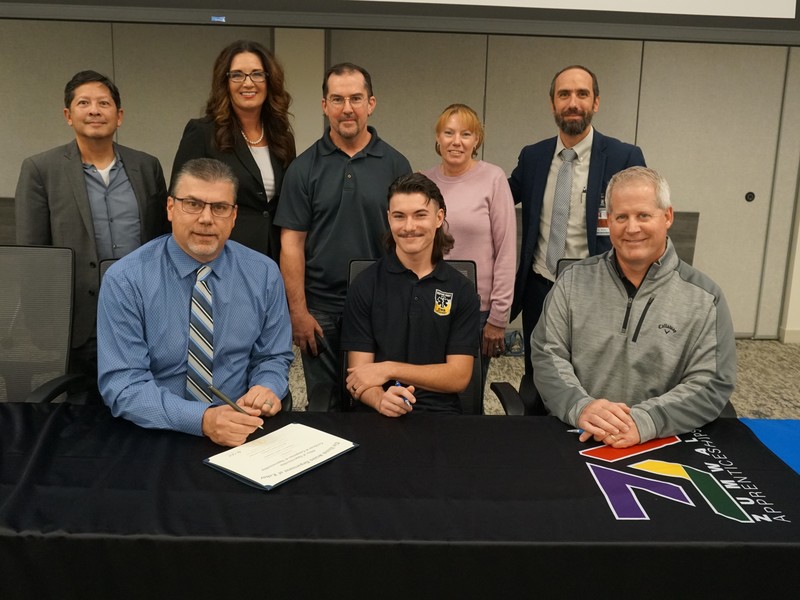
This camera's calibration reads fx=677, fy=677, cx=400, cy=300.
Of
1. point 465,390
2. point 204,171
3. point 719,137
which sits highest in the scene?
point 719,137

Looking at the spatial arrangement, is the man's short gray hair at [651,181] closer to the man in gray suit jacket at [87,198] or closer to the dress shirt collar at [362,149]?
the dress shirt collar at [362,149]

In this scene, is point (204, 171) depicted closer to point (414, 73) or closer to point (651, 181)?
point (651, 181)

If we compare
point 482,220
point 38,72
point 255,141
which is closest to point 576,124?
point 482,220

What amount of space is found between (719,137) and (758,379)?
1.77 m

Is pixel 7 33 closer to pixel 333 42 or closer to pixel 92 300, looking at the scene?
pixel 333 42

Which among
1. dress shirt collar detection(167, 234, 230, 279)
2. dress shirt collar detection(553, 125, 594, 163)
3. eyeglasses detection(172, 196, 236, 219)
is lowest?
dress shirt collar detection(167, 234, 230, 279)

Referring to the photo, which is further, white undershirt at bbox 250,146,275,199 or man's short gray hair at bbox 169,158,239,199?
white undershirt at bbox 250,146,275,199

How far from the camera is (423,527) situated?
1.24 meters

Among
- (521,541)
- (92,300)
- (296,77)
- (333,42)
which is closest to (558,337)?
(521,541)

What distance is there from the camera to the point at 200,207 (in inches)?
73.0

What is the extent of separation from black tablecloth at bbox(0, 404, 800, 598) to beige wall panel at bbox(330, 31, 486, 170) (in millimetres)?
3701

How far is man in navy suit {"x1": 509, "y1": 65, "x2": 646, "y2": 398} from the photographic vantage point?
8.82 ft

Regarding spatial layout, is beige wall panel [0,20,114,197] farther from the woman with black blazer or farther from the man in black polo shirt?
the man in black polo shirt

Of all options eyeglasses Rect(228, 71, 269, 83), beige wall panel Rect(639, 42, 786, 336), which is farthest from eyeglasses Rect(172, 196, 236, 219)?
beige wall panel Rect(639, 42, 786, 336)
